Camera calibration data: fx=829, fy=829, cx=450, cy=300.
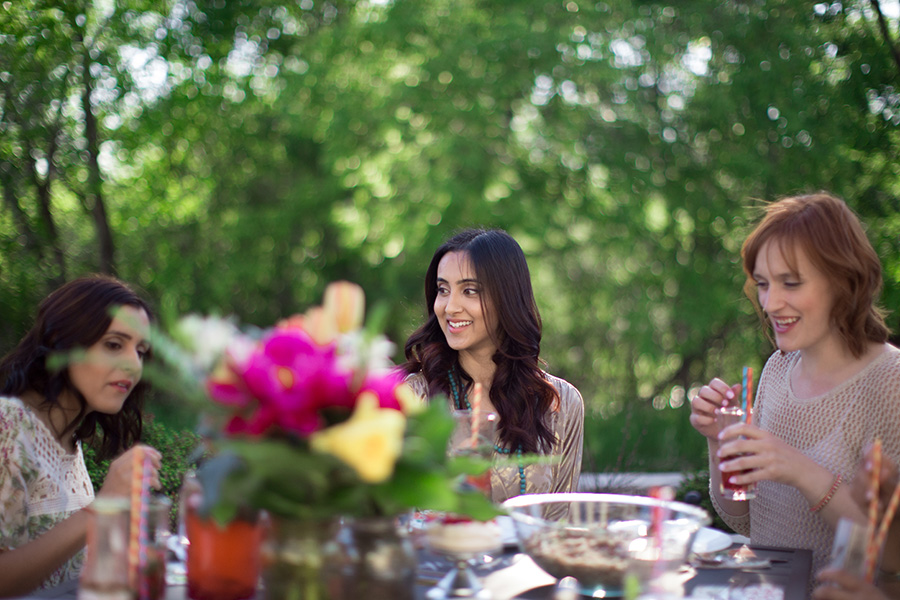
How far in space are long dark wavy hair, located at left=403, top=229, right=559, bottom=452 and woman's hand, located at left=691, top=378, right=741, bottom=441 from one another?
797 mm

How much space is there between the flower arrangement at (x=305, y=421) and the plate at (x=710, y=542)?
39.8 inches

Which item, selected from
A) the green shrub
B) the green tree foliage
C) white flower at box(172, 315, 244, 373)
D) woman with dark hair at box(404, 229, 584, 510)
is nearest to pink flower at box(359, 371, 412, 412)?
white flower at box(172, 315, 244, 373)

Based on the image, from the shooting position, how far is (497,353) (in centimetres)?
337

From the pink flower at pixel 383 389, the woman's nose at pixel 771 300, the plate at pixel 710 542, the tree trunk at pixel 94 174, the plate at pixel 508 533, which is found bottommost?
the plate at pixel 710 542

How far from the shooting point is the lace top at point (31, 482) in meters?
2.25

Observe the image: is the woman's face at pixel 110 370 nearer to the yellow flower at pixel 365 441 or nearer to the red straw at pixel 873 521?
the yellow flower at pixel 365 441

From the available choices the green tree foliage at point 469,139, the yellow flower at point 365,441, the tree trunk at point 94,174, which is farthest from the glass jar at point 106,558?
the tree trunk at point 94,174

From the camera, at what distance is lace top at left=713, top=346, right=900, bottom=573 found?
2516 mm

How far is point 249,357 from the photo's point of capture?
1.40 metres

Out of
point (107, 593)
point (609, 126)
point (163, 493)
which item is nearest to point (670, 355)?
point (609, 126)

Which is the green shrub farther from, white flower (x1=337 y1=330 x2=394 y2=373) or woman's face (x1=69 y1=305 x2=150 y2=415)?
white flower (x1=337 y1=330 x2=394 y2=373)

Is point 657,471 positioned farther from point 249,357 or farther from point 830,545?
point 249,357

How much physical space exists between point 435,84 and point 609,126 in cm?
209

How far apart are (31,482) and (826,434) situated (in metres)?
2.38
